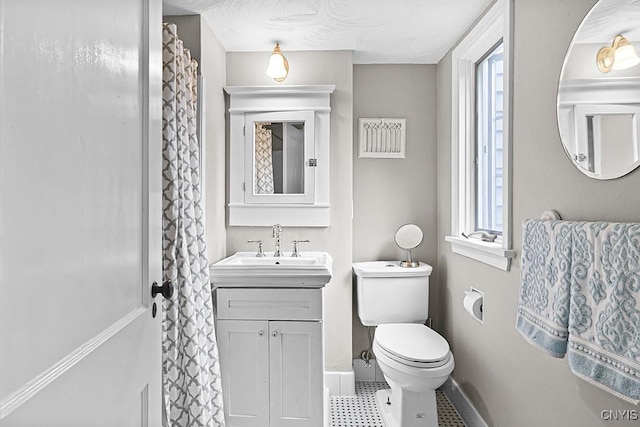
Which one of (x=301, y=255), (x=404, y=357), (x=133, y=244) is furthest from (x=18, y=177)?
(x=301, y=255)

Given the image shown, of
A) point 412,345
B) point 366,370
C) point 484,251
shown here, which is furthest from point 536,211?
point 366,370

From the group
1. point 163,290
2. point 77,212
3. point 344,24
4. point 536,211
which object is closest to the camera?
point 77,212

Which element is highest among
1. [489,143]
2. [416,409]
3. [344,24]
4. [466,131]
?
[344,24]

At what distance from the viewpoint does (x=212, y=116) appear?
2400 mm

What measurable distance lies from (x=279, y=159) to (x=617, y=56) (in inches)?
74.7

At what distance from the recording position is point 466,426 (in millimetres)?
2271

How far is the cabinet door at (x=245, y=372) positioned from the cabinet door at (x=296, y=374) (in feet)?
0.13

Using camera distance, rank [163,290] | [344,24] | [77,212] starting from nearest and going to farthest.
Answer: [77,212], [163,290], [344,24]

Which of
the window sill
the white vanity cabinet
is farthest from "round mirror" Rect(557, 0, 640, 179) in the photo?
the white vanity cabinet

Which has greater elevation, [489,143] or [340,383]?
[489,143]

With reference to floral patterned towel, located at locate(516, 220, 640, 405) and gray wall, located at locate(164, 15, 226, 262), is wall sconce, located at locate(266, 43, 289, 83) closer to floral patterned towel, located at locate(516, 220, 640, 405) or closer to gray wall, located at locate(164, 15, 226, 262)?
gray wall, located at locate(164, 15, 226, 262)

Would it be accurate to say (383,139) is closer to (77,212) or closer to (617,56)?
(617,56)

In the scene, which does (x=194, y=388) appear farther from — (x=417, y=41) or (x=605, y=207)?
(x=417, y=41)

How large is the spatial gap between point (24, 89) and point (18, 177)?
121 millimetres
